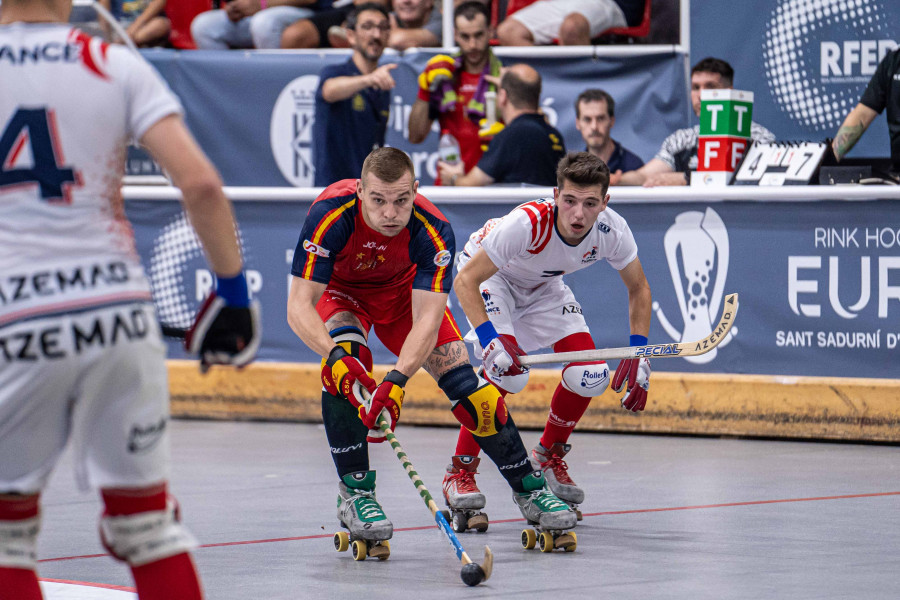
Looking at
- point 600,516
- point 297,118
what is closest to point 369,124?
point 297,118

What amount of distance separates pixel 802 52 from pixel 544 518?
6040mm

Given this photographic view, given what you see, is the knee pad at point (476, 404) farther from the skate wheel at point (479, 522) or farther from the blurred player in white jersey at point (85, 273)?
the blurred player in white jersey at point (85, 273)

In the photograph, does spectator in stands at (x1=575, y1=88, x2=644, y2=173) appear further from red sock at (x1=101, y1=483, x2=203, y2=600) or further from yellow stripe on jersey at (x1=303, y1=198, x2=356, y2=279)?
red sock at (x1=101, y1=483, x2=203, y2=600)

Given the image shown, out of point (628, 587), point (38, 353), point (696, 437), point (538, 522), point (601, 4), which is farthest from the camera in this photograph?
point (601, 4)

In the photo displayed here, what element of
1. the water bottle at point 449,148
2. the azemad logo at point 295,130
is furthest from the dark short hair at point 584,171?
the azemad logo at point 295,130

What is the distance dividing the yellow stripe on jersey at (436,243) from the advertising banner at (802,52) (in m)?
5.41

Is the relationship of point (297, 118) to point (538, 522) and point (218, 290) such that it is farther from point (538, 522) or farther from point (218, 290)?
point (218, 290)

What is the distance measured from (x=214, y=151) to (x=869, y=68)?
5.70m

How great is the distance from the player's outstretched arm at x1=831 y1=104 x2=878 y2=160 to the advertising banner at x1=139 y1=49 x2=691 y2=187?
178cm

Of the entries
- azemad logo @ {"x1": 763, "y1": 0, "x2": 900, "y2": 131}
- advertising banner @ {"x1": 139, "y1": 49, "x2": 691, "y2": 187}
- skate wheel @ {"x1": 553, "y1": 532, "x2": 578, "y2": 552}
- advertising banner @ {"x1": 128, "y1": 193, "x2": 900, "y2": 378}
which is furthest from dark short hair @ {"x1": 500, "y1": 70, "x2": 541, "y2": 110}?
skate wheel @ {"x1": 553, "y1": 532, "x2": 578, "y2": 552}

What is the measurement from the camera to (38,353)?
9.80 ft

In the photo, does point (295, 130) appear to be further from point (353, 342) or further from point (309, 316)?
point (309, 316)

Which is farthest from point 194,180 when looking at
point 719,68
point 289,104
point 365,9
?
point 289,104

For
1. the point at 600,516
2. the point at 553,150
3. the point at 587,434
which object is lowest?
the point at 587,434
